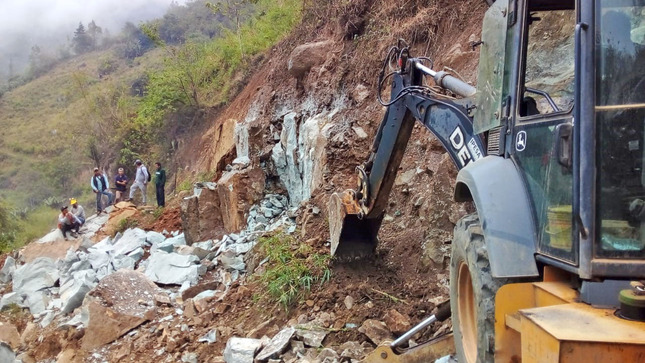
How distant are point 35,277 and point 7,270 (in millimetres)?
2738

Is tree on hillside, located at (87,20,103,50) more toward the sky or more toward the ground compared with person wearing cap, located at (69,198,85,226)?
more toward the sky

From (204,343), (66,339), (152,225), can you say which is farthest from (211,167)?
(204,343)

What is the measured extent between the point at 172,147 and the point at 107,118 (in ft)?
22.1

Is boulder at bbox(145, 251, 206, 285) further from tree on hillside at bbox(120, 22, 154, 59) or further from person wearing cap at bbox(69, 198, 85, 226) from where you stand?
tree on hillside at bbox(120, 22, 154, 59)

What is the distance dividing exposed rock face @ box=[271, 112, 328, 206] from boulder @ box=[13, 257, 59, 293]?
451cm

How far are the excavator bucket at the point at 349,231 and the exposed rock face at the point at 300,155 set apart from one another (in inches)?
108

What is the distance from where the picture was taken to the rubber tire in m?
2.55

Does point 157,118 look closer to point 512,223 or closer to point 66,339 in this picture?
point 66,339

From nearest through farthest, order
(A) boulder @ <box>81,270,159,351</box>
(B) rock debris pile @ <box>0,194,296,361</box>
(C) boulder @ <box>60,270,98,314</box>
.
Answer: (A) boulder @ <box>81,270,159,351</box>
(B) rock debris pile @ <box>0,194,296,361</box>
(C) boulder @ <box>60,270,98,314</box>

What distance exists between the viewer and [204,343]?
5887 mm

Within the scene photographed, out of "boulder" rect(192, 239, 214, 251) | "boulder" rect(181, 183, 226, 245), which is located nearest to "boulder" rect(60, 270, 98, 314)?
"boulder" rect(192, 239, 214, 251)

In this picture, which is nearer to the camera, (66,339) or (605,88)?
(605,88)

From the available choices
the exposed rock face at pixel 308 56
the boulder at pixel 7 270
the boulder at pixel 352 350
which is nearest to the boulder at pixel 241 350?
the boulder at pixel 352 350

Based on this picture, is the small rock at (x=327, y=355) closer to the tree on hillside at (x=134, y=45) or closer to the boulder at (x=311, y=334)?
the boulder at (x=311, y=334)
